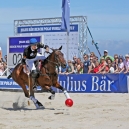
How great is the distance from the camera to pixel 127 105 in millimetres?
12734

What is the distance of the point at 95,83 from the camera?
1762 centimetres

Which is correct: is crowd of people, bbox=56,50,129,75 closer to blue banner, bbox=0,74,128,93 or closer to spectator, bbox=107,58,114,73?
spectator, bbox=107,58,114,73

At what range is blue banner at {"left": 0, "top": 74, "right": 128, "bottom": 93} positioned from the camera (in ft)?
56.4

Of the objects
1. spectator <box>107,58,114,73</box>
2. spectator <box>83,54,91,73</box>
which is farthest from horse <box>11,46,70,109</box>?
spectator <box>83,54,91,73</box>

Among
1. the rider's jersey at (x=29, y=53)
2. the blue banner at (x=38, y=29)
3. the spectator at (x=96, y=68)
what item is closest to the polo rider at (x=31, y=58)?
the rider's jersey at (x=29, y=53)

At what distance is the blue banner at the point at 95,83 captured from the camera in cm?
1719

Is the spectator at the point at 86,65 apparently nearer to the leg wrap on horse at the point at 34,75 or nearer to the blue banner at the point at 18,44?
the blue banner at the point at 18,44

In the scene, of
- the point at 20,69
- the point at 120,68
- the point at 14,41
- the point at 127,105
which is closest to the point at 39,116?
the point at 20,69

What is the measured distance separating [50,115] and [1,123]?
176 cm

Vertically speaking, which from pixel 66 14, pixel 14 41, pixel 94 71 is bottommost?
pixel 94 71

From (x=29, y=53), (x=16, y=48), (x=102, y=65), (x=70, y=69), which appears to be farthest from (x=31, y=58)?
(x=16, y=48)

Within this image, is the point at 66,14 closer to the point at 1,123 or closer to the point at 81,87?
the point at 81,87

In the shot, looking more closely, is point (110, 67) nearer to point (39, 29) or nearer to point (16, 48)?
point (16, 48)

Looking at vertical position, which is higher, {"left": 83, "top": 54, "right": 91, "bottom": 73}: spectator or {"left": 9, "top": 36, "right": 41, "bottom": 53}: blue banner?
{"left": 9, "top": 36, "right": 41, "bottom": 53}: blue banner
